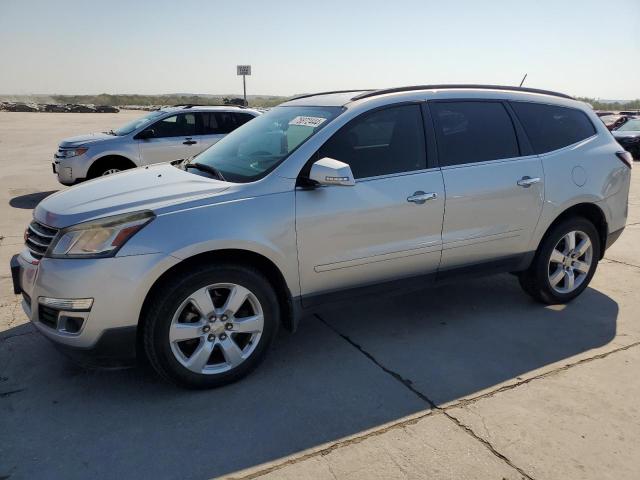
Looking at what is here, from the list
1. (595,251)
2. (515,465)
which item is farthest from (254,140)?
(595,251)

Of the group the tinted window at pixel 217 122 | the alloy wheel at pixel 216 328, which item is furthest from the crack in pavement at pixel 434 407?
the tinted window at pixel 217 122

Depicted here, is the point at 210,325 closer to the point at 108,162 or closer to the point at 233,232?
the point at 233,232

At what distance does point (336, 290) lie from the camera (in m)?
3.49

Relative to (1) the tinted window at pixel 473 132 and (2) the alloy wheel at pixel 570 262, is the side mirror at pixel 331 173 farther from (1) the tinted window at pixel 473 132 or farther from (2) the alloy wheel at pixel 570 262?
(2) the alloy wheel at pixel 570 262

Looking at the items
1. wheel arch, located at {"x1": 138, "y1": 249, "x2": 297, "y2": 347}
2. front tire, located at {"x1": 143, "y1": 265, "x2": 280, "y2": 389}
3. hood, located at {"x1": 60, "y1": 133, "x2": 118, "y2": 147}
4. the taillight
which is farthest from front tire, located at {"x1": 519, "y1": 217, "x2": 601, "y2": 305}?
hood, located at {"x1": 60, "y1": 133, "x2": 118, "y2": 147}

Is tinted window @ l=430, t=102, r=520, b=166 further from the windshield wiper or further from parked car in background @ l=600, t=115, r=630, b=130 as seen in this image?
parked car in background @ l=600, t=115, r=630, b=130

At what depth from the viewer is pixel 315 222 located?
3.27m

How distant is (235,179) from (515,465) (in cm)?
227

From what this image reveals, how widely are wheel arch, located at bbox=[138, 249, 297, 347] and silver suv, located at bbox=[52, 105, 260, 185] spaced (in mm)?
5847

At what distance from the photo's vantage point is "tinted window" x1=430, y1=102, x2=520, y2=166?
3816 mm

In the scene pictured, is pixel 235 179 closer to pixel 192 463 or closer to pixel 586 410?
pixel 192 463

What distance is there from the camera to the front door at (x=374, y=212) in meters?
3.31

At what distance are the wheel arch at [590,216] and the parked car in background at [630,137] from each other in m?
14.8

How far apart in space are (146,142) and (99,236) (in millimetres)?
6828
